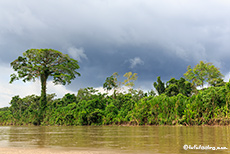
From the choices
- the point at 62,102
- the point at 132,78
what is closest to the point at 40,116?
the point at 62,102

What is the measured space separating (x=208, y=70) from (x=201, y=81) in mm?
3963

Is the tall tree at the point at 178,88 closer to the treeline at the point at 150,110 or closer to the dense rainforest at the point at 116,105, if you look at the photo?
the dense rainforest at the point at 116,105

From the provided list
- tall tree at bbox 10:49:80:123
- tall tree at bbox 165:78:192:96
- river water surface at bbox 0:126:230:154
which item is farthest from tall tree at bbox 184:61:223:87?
river water surface at bbox 0:126:230:154

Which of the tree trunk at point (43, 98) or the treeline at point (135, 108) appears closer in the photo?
the treeline at point (135, 108)

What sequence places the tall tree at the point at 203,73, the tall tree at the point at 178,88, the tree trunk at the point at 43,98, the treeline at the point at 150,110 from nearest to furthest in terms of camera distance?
the treeline at the point at 150,110, the tree trunk at the point at 43,98, the tall tree at the point at 178,88, the tall tree at the point at 203,73

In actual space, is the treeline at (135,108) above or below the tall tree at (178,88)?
below

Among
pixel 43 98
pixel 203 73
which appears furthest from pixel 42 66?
pixel 203 73

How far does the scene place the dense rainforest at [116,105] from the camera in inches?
444

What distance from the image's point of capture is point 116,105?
18594 millimetres

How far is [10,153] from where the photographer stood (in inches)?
97.2

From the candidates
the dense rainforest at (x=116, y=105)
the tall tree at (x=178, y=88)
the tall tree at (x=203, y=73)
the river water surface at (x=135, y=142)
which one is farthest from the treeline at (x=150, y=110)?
the tall tree at (x=203, y=73)

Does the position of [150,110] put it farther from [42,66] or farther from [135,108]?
[42,66]

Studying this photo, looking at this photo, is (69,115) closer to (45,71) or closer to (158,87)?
(45,71)

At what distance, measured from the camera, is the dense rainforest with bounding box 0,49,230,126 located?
11.3 metres
